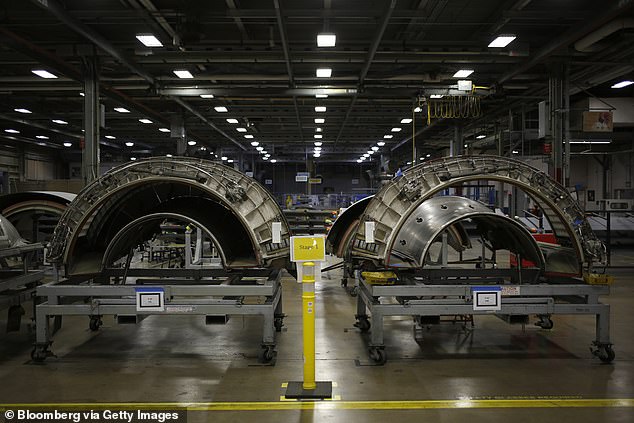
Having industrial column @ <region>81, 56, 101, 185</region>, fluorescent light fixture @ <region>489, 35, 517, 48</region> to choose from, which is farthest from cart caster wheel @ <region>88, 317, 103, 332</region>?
fluorescent light fixture @ <region>489, 35, 517, 48</region>

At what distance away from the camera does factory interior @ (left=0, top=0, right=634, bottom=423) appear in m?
4.32

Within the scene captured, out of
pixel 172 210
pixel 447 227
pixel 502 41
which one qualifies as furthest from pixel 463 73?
pixel 172 210

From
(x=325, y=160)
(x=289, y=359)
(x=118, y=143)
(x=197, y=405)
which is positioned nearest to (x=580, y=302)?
(x=289, y=359)

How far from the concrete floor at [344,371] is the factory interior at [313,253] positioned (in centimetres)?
4

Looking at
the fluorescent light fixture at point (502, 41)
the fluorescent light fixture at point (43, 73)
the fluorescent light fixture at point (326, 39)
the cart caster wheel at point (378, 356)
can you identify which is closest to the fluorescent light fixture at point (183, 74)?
the fluorescent light fixture at point (43, 73)

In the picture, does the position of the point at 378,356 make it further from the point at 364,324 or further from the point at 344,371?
the point at 364,324

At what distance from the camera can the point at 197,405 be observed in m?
4.05

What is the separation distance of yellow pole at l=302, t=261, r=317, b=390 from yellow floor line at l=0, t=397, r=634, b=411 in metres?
0.24

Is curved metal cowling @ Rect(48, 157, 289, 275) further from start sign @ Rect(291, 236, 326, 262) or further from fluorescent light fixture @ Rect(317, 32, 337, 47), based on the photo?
fluorescent light fixture @ Rect(317, 32, 337, 47)

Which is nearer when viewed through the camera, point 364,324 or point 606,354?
point 606,354

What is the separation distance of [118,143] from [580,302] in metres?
24.9

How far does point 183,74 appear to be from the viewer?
11297 millimetres

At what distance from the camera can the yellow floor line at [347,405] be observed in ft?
13.1

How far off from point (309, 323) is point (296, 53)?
7.42m
